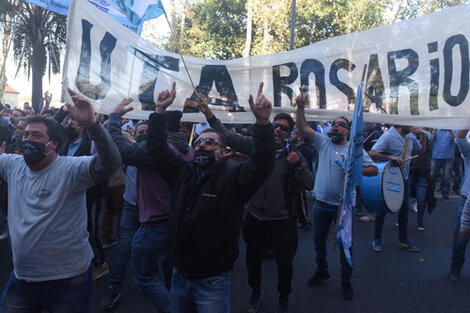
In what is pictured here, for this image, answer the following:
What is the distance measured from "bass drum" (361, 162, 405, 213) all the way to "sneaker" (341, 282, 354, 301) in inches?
47.3

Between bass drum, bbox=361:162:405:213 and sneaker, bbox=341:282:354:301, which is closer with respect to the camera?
sneaker, bbox=341:282:354:301

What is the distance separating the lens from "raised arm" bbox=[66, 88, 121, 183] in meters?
2.14

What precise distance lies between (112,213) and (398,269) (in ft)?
12.2

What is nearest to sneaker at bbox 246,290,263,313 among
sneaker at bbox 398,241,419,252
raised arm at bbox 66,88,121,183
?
raised arm at bbox 66,88,121,183

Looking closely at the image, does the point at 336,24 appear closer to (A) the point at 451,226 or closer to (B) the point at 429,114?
(A) the point at 451,226

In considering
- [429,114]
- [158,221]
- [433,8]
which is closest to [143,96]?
[158,221]

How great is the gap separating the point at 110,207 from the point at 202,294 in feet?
10.5

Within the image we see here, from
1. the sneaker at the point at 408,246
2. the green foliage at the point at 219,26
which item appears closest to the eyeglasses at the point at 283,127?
the sneaker at the point at 408,246

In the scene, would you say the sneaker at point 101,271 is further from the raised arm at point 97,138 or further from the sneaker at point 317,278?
the raised arm at point 97,138

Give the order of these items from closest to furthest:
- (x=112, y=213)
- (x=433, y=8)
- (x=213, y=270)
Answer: (x=213, y=270) < (x=112, y=213) < (x=433, y=8)

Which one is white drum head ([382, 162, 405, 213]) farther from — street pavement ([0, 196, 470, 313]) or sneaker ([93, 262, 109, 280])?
sneaker ([93, 262, 109, 280])

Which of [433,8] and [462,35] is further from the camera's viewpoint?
[433,8]

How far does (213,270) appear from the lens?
2281 mm

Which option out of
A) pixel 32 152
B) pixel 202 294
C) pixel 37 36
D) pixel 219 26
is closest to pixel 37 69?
pixel 37 36
